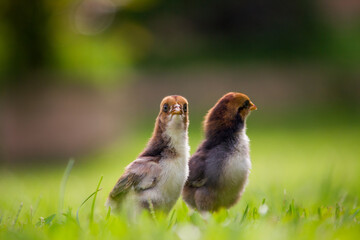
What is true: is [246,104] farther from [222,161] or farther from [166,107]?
[166,107]

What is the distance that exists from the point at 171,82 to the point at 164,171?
676 inches

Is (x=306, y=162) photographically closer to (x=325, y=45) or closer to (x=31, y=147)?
(x=31, y=147)

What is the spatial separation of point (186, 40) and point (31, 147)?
40.5ft

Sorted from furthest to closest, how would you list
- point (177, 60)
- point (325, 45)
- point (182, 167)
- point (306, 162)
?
point (177, 60) < point (325, 45) < point (306, 162) < point (182, 167)

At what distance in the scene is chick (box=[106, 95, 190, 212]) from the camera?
2678mm

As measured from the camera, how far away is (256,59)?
19797mm

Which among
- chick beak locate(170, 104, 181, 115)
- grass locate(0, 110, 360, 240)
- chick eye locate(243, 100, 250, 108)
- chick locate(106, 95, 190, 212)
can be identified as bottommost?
grass locate(0, 110, 360, 240)

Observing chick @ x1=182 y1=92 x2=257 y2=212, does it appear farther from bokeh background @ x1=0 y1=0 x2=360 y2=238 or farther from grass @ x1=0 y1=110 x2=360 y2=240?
bokeh background @ x1=0 y1=0 x2=360 y2=238

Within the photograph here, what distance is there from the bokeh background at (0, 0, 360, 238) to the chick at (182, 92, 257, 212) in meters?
1.08

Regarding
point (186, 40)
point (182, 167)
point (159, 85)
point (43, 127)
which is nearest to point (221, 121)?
point (182, 167)

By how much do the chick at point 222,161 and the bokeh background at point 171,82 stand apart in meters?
1.08

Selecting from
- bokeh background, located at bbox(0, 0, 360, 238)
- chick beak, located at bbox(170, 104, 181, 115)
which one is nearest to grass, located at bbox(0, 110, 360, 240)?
bokeh background, located at bbox(0, 0, 360, 238)

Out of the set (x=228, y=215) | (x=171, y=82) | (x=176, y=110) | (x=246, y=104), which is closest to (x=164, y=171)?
(x=176, y=110)

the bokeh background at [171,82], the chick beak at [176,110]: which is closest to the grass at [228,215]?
the bokeh background at [171,82]
